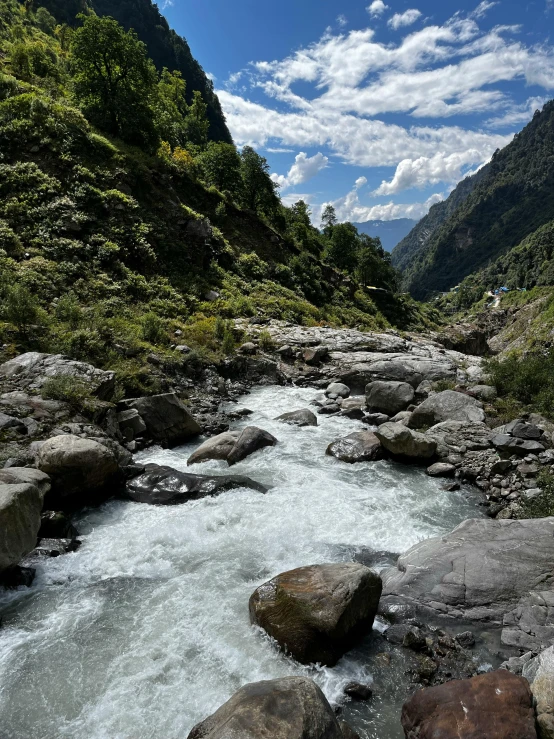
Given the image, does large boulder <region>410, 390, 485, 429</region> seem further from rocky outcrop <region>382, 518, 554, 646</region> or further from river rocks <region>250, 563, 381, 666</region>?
river rocks <region>250, 563, 381, 666</region>

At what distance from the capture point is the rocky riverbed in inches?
242

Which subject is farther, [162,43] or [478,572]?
[162,43]

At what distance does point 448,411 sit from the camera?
664 inches

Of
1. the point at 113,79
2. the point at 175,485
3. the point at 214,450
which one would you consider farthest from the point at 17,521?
the point at 113,79

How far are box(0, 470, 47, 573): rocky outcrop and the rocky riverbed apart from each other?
0.12 feet

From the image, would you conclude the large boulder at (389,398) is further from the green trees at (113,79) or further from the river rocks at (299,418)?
the green trees at (113,79)

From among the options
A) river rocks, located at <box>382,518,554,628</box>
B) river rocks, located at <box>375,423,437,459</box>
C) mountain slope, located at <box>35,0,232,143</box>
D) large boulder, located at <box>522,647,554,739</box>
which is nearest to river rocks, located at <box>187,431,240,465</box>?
river rocks, located at <box>375,423,437,459</box>

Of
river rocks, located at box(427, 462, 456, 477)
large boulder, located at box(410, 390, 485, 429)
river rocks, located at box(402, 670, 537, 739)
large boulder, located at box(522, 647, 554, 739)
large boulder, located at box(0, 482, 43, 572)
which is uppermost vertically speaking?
large boulder, located at box(0, 482, 43, 572)

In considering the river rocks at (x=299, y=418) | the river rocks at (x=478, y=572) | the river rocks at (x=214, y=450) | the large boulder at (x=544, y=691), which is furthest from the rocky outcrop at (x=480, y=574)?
the river rocks at (x=299, y=418)

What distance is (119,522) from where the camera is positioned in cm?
1056

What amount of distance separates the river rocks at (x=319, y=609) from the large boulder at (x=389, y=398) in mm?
12416

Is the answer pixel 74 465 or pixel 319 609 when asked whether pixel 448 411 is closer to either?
pixel 319 609

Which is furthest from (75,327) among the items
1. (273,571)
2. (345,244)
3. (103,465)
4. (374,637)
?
(345,244)

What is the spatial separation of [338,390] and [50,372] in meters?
14.0
